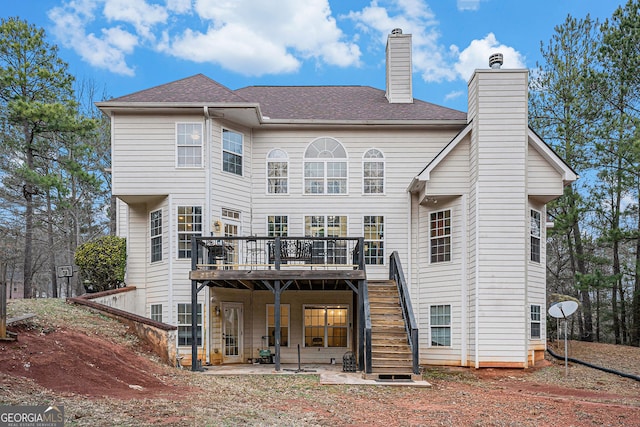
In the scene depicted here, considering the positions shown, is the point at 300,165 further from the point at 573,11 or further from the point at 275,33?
the point at 275,33

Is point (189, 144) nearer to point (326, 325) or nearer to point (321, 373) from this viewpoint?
point (326, 325)

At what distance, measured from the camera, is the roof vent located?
49.7 ft

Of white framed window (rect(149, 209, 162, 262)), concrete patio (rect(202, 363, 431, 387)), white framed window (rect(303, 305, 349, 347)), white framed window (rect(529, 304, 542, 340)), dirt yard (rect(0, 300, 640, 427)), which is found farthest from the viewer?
white framed window (rect(303, 305, 349, 347))

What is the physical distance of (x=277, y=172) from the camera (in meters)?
16.8

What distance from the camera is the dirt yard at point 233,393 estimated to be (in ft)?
23.9

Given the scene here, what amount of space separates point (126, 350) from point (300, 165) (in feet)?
24.8

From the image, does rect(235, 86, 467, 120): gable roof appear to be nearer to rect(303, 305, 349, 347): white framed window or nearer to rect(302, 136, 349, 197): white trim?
rect(302, 136, 349, 197): white trim

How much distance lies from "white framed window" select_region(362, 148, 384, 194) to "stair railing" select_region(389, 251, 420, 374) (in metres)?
2.30

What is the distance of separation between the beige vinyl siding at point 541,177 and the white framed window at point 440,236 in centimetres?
239

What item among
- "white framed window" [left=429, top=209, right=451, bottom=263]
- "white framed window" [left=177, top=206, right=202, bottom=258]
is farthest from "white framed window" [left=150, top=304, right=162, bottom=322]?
"white framed window" [left=429, top=209, right=451, bottom=263]

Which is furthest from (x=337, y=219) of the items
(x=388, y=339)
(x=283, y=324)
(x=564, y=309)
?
(x=564, y=309)

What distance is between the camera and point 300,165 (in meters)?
16.7

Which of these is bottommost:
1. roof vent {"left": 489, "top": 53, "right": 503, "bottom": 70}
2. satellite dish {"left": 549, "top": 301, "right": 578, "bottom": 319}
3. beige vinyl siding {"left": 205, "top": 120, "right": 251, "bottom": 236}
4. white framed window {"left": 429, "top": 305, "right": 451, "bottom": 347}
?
white framed window {"left": 429, "top": 305, "right": 451, "bottom": 347}

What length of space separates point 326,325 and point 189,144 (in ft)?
22.1
